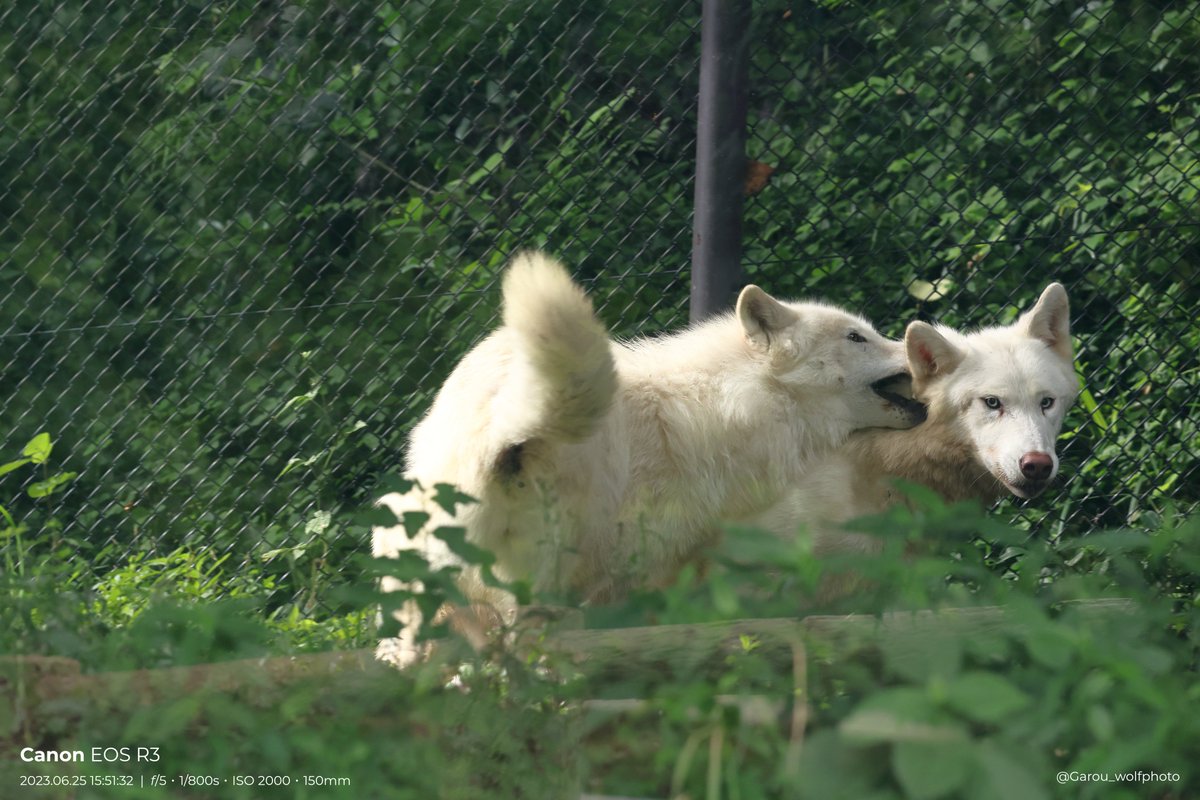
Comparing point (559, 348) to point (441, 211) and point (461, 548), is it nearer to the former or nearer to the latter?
point (461, 548)

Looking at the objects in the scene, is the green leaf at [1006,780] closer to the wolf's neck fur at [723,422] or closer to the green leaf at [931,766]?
the green leaf at [931,766]

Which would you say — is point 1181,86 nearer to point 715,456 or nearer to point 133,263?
point 715,456

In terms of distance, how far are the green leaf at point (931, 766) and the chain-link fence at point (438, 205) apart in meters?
4.14

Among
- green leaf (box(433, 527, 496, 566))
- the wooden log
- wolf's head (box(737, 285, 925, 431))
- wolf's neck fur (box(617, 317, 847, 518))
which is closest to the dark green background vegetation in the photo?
wolf's head (box(737, 285, 925, 431))

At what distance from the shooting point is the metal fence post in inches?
198

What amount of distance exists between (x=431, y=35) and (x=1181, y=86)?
3519 mm

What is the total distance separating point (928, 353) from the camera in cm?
455

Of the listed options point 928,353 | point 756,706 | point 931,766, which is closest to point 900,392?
point 928,353

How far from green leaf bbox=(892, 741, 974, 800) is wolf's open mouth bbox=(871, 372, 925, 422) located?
9.89 feet

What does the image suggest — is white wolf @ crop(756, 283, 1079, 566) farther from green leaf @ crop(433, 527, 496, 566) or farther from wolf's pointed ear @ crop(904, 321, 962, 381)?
green leaf @ crop(433, 527, 496, 566)

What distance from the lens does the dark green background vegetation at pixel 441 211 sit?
584 cm

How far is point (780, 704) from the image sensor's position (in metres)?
2.13

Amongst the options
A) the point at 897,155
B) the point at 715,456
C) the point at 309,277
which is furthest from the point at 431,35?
the point at 715,456

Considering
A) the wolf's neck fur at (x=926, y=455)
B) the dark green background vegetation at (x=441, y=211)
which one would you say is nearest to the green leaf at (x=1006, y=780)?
the wolf's neck fur at (x=926, y=455)
